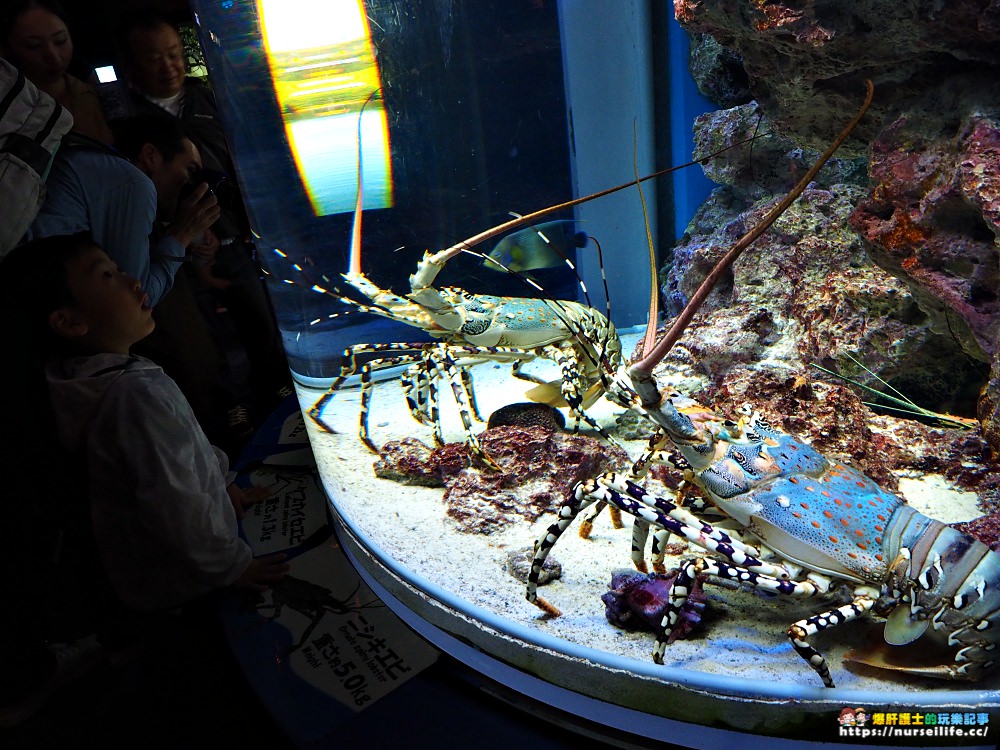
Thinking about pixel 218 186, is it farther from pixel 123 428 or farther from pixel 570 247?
pixel 570 247

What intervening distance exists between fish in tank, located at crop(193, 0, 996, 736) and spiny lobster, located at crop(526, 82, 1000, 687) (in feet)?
0.40

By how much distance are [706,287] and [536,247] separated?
2.36 m

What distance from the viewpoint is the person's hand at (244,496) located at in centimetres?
214

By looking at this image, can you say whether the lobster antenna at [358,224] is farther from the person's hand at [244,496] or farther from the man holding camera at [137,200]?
the person's hand at [244,496]

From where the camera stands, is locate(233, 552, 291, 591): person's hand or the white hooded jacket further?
locate(233, 552, 291, 591): person's hand

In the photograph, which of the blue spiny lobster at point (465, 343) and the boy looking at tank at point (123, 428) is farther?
the blue spiny lobster at point (465, 343)

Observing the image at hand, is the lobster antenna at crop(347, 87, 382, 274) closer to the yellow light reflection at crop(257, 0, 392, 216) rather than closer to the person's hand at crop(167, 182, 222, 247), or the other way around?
the yellow light reflection at crop(257, 0, 392, 216)

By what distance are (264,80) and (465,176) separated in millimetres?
1351

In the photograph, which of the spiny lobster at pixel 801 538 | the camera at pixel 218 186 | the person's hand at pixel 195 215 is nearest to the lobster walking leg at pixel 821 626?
the spiny lobster at pixel 801 538

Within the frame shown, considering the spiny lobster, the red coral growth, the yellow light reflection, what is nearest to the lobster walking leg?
the spiny lobster

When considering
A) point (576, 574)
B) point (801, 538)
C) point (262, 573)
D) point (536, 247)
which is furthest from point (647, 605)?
point (536, 247)

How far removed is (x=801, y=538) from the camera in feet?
5.25

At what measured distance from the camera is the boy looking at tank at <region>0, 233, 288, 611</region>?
4.34 ft

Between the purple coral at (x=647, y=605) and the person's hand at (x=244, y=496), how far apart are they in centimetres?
138
